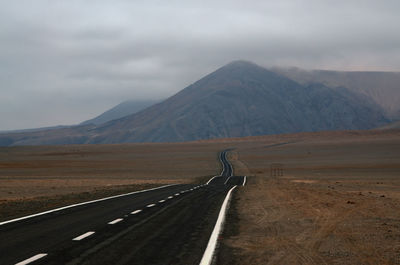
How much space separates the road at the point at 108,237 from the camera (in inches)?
348

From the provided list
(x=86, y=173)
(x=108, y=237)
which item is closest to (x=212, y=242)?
(x=108, y=237)

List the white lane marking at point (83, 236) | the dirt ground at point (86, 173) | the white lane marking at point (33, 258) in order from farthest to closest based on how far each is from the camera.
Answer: the dirt ground at point (86, 173), the white lane marking at point (83, 236), the white lane marking at point (33, 258)

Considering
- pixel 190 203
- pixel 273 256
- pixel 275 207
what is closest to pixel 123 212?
pixel 190 203

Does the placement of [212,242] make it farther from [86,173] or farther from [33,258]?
[86,173]

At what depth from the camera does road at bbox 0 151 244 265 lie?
8.85 m

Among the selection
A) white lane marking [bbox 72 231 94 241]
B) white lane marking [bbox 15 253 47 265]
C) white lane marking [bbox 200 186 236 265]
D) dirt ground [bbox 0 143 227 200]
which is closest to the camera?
white lane marking [bbox 15 253 47 265]

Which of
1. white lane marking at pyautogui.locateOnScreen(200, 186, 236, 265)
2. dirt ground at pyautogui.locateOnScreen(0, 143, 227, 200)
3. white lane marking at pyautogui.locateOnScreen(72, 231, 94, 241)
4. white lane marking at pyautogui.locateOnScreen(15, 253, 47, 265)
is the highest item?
white lane marking at pyautogui.locateOnScreen(15, 253, 47, 265)

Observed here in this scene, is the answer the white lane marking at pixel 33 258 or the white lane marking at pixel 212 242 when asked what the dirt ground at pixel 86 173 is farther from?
the white lane marking at pixel 33 258

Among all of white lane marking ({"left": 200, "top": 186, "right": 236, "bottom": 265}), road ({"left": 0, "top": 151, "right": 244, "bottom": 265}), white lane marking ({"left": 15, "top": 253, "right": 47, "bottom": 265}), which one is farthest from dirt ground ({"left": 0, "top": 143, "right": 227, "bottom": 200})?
white lane marking ({"left": 15, "top": 253, "right": 47, "bottom": 265})

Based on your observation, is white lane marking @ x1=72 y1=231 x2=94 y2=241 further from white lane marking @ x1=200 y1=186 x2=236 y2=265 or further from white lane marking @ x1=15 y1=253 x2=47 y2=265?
white lane marking @ x1=200 y1=186 x2=236 y2=265

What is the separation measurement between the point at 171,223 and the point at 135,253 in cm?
451

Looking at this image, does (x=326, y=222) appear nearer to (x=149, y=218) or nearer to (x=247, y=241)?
(x=247, y=241)

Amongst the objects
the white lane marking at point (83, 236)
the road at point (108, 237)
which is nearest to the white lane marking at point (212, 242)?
the road at point (108, 237)

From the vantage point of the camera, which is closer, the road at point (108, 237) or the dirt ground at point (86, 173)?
the road at point (108, 237)
